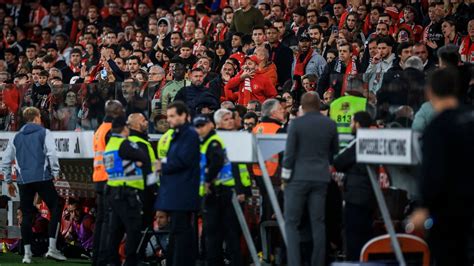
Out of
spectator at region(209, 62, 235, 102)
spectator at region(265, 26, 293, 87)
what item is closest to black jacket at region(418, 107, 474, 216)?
spectator at region(209, 62, 235, 102)

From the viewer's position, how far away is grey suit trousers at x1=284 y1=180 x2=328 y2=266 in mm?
13195

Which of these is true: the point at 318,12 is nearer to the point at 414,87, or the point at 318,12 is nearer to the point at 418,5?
the point at 418,5

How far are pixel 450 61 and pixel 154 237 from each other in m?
5.42

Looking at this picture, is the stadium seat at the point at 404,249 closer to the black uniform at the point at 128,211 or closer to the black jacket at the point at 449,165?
the black uniform at the point at 128,211

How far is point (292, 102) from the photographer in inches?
704

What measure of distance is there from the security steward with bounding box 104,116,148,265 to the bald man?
124 mm

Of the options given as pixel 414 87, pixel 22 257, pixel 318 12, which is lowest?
pixel 22 257

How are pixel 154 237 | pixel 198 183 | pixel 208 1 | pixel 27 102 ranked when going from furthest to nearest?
pixel 208 1 → pixel 27 102 → pixel 154 237 → pixel 198 183

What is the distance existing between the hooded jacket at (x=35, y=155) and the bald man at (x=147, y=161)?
1.61 m

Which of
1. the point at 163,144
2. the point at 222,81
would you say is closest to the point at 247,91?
the point at 222,81

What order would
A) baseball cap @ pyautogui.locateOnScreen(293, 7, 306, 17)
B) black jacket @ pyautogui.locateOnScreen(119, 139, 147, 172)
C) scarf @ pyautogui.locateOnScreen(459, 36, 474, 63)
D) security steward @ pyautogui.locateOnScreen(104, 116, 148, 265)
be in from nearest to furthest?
1. black jacket @ pyautogui.locateOnScreen(119, 139, 147, 172)
2. security steward @ pyautogui.locateOnScreen(104, 116, 148, 265)
3. scarf @ pyautogui.locateOnScreen(459, 36, 474, 63)
4. baseball cap @ pyautogui.locateOnScreen(293, 7, 306, 17)

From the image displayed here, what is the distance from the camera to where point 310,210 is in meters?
13.3

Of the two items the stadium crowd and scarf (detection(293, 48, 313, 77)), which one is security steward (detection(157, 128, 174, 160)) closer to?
the stadium crowd

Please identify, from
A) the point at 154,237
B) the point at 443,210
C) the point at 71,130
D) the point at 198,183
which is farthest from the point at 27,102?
the point at 443,210
